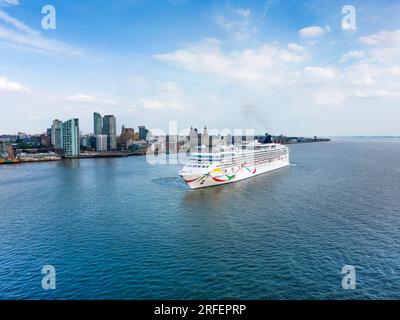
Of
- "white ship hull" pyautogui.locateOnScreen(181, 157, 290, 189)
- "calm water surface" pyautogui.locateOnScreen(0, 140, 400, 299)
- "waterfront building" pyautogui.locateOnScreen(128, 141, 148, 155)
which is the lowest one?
"calm water surface" pyautogui.locateOnScreen(0, 140, 400, 299)

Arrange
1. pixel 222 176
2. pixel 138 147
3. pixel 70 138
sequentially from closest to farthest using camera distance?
pixel 222 176
pixel 70 138
pixel 138 147

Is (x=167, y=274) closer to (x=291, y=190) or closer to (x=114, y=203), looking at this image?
(x=114, y=203)

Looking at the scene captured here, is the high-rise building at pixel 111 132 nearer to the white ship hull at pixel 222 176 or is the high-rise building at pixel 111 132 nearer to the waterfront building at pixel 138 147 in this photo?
the waterfront building at pixel 138 147

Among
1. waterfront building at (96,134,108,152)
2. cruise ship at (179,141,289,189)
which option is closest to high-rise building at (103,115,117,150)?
waterfront building at (96,134,108,152)

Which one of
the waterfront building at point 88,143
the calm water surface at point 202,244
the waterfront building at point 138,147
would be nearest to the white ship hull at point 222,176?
the calm water surface at point 202,244

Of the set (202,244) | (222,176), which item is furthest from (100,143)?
(202,244)

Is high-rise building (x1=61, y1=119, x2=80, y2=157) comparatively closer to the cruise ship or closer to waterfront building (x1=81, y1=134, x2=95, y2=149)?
waterfront building (x1=81, y1=134, x2=95, y2=149)

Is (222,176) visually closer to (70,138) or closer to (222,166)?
(222,166)
